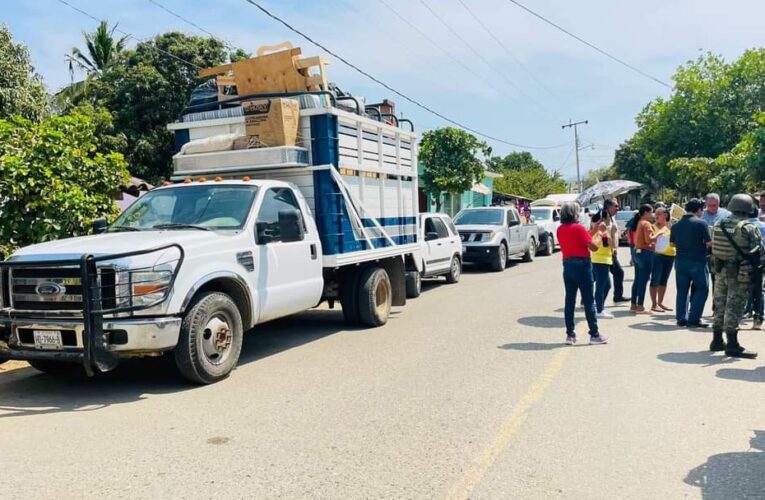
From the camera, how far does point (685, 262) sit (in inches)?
352

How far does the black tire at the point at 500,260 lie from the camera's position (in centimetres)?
1731

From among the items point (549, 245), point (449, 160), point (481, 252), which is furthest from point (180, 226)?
point (449, 160)

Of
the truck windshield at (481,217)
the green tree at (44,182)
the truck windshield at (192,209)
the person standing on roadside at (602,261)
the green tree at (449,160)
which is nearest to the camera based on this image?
the truck windshield at (192,209)

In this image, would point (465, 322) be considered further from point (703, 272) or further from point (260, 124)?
point (260, 124)

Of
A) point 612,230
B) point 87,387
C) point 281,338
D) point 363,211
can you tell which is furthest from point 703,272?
point 87,387

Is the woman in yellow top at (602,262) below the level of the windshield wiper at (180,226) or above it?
below

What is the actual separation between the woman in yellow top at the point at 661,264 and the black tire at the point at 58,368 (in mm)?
8445

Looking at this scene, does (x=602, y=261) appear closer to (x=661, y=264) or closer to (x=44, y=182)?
(x=661, y=264)

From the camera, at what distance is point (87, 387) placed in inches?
248

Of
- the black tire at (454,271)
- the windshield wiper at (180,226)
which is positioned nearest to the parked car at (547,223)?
the black tire at (454,271)

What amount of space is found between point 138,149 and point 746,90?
32.1 metres

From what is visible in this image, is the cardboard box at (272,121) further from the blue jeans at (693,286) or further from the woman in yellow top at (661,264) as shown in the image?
the woman in yellow top at (661,264)

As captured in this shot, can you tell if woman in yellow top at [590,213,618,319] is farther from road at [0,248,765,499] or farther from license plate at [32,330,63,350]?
license plate at [32,330,63,350]

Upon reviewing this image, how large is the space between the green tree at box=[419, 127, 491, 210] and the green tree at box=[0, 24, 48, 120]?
14.7 m
